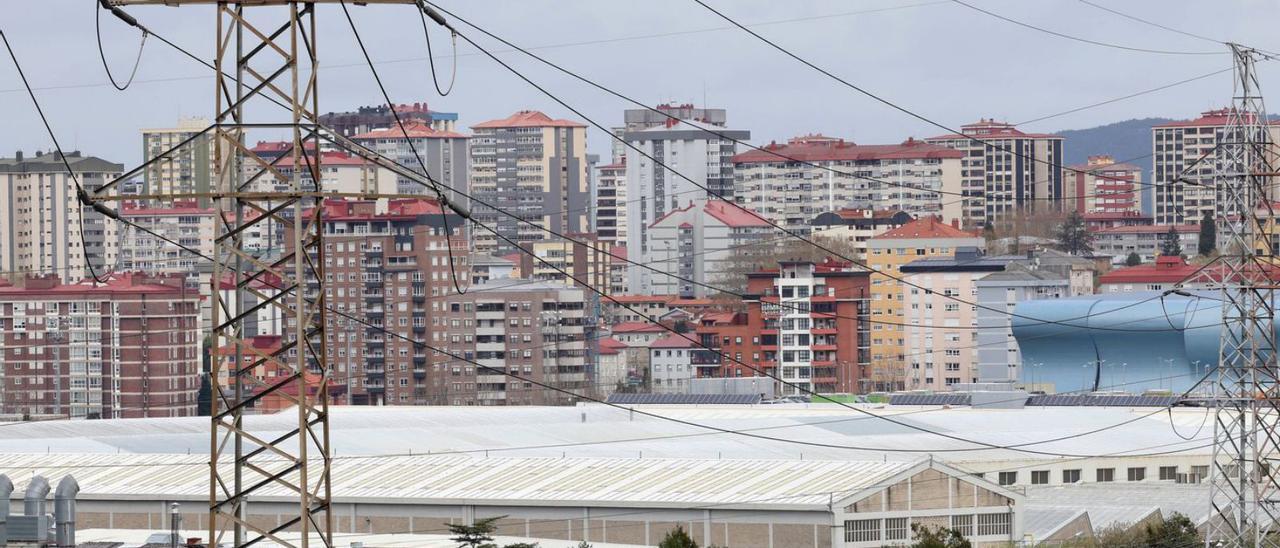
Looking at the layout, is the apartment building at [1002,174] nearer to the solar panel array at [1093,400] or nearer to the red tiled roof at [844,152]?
the red tiled roof at [844,152]

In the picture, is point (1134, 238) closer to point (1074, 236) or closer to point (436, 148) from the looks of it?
point (1074, 236)

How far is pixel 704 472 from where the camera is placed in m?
26.4

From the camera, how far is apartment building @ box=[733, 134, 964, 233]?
391 ft

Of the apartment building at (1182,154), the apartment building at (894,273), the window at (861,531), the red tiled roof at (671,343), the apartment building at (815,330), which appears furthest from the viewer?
the apartment building at (1182,154)

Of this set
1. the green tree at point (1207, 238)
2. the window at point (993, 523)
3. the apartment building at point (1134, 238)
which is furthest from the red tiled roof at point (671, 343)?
the window at point (993, 523)

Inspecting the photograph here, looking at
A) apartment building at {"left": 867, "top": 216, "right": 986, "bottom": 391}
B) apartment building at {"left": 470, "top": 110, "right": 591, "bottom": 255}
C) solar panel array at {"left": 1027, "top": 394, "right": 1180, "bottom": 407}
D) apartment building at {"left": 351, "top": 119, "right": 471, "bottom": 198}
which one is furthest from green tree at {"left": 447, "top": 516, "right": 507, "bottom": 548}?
apartment building at {"left": 470, "top": 110, "right": 591, "bottom": 255}

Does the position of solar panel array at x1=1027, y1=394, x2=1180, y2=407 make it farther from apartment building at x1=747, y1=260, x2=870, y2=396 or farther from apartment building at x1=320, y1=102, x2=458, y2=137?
apartment building at x1=320, y1=102, x2=458, y2=137

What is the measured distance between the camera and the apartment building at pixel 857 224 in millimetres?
105625

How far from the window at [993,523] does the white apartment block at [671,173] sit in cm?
9225

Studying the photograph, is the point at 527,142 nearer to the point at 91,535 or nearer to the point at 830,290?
the point at 830,290

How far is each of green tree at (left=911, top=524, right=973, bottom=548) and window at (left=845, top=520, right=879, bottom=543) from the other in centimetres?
37

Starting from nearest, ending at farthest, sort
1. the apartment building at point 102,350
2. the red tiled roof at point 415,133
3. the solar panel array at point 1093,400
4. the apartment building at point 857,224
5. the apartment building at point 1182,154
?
1. the solar panel array at point 1093,400
2. the apartment building at point 102,350
3. the apartment building at point 857,224
4. the red tiled roof at point 415,133
5. the apartment building at point 1182,154

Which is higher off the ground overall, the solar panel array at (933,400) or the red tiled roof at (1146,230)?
the red tiled roof at (1146,230)

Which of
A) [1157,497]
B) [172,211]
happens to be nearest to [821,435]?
[1157,497]
